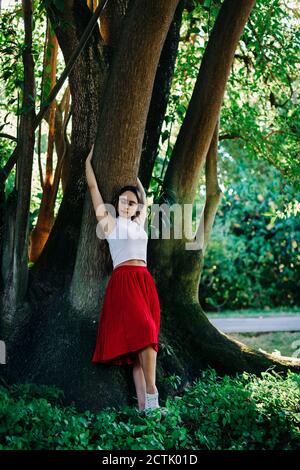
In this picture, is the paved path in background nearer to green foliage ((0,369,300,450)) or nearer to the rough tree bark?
green foliage ((0,369,300,450))

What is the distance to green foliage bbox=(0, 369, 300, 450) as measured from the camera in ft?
17.0

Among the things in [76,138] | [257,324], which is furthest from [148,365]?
[257,324]

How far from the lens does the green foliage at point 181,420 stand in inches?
204

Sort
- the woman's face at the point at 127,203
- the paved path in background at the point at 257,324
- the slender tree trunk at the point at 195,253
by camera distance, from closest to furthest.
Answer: the woman's face at the point at 127,203 → the slender tree trunk at the point at 195,253 → the paved path in background at the point at 257,324

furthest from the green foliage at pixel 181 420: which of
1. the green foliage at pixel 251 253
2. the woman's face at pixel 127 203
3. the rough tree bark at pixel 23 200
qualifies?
the green foliage at pixel 251 253

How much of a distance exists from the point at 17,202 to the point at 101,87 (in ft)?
4.64

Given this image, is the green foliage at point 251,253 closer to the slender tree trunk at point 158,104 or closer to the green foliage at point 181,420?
the slender tree trunk at point 158,104

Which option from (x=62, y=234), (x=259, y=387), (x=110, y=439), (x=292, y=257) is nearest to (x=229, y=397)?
(x=259, y=387)

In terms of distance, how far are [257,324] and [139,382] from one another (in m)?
6.76

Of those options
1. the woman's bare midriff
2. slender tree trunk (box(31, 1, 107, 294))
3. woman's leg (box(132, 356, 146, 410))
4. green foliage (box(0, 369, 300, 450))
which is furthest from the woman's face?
green foliage (box(0, 369, 300, 450))

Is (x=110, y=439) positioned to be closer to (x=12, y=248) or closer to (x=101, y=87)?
(x=12, y=248)

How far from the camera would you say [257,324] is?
12688mm

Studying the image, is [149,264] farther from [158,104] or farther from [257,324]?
[257,324]

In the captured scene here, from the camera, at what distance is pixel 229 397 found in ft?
20.7
